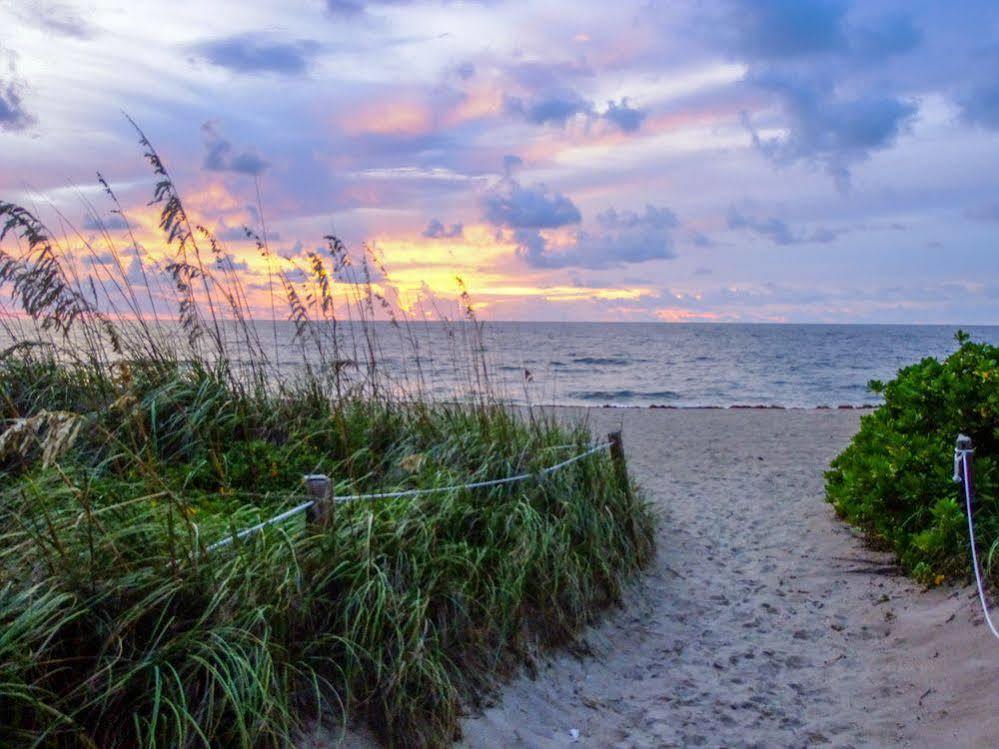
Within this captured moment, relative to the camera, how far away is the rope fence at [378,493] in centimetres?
383

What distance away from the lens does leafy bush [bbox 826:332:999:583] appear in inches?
219

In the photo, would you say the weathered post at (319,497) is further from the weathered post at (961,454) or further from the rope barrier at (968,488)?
the weathered post at (961,454)

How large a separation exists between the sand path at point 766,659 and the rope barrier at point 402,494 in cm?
106

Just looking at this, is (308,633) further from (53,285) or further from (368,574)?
(53,285)

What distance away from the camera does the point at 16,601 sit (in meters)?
3.01

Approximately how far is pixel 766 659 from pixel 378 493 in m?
2.68

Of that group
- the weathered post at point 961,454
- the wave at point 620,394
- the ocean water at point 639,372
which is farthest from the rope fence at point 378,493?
the wave at point 620,394

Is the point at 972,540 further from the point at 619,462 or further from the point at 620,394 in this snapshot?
the point at 620,394

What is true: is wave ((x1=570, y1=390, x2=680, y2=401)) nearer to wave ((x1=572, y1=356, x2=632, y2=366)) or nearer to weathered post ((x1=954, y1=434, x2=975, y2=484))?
wave ((x1=572, y1=356, x2=632, y2=366))

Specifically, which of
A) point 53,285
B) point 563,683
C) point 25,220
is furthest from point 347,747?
point 25,220

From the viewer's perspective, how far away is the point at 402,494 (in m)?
4.76

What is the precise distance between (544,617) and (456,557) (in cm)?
80

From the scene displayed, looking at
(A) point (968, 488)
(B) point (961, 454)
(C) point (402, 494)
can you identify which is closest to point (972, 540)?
(A) point (968, 488)

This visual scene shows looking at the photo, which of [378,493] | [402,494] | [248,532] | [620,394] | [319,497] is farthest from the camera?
[620,394]
